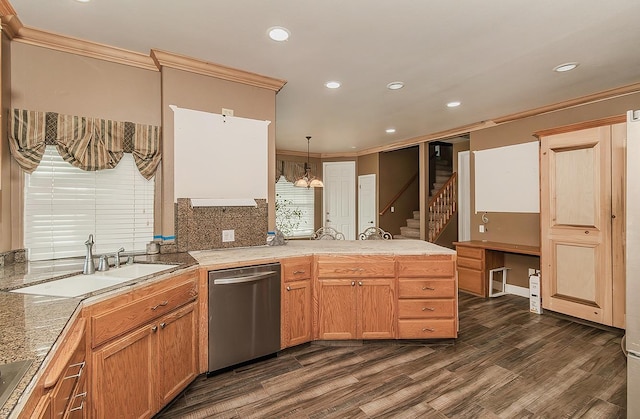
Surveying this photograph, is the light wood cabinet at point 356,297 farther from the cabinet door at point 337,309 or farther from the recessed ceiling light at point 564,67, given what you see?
the recessed ceiling light at point 564,67

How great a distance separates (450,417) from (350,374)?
0.76m

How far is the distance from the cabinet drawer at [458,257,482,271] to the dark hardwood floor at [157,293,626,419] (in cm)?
132

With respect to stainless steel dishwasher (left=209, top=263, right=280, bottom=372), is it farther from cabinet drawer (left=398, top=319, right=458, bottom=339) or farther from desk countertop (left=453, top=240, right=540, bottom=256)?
desk countertop (left=453, top=240, right=540, bottom=256)

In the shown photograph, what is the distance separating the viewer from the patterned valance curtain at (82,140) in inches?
90.8

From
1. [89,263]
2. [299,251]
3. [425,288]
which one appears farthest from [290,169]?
[89,263]

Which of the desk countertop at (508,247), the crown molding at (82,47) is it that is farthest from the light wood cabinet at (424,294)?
the crown molding at (82,47)

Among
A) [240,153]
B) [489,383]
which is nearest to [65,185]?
[240,153]

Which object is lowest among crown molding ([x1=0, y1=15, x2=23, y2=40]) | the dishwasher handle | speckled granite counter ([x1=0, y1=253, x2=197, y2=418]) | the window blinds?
the dishwasher handle

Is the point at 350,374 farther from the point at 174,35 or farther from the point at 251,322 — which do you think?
the point at 174,35

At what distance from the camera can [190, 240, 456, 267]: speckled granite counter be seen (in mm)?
2533

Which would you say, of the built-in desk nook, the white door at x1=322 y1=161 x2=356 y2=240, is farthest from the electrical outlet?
the white door at x1=322 y1=161 x2=356 y2=240

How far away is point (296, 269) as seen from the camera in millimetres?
2793

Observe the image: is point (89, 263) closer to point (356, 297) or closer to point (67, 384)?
point (67, 384)

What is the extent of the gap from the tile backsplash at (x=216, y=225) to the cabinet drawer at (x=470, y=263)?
311cm
